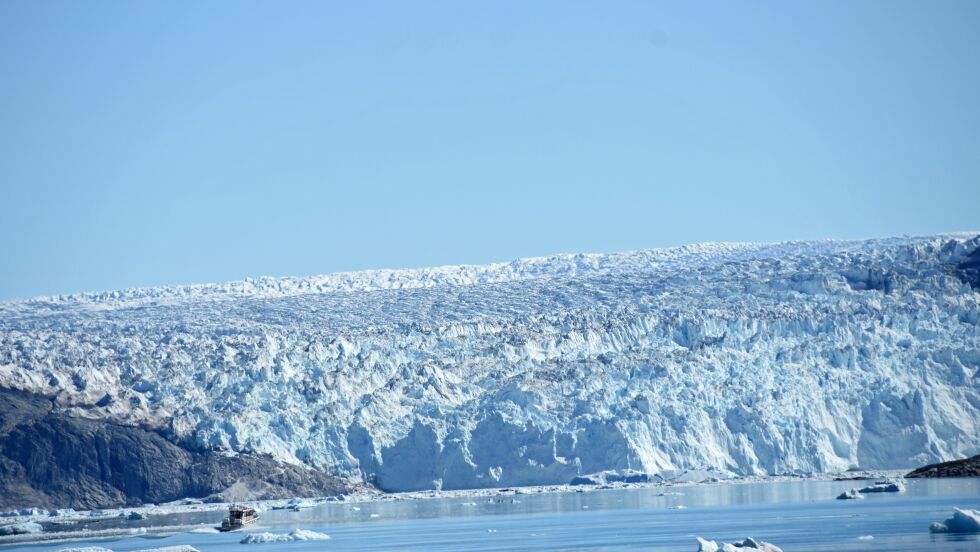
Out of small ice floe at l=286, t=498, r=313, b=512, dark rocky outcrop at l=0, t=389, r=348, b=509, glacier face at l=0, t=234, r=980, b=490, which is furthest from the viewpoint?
dark rocky outcrop at l=0, t=389, r=348, b=509

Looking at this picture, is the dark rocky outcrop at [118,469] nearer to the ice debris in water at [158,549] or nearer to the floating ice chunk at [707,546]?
the ice debris in water at [158,549]

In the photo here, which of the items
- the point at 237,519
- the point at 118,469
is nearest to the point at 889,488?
the point at 237,519

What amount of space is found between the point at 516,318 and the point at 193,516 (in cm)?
2365

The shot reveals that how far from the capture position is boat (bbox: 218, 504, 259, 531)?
4919 centimetres

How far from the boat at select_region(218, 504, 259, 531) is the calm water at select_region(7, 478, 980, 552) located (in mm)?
563

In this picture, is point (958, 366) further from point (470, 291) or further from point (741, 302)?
point (470, 291)

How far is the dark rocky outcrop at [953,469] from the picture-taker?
188 ft

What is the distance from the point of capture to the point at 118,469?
64375 mm

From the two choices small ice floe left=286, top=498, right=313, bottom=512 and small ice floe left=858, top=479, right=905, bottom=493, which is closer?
small ice floe left=858, top=479, right=905, bottom=493

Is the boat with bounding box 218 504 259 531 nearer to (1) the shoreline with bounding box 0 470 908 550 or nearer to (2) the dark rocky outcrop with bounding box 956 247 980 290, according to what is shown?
(1) the shoreline with bounding box 0 470 908 550

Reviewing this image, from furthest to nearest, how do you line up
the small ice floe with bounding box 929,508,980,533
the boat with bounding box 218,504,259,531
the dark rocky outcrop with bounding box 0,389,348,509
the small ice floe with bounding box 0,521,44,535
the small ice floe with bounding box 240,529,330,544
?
the dark rocky outcrop with bounding box 0,389,348,509, the small ice floe with bounding box 0,521,44,535, the boat with bounding box 218,504,259,531, the small ice floe with bounding box 240,529,330,544, the small ice floe with bounding box 929,508,980,533

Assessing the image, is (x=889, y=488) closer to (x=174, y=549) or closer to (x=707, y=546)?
(x=707, y=546)

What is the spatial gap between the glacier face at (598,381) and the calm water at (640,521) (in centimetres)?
279

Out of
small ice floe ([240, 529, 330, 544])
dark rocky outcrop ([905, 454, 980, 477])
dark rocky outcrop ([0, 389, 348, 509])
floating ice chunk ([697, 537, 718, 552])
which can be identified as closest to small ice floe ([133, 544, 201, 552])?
small ice floe ([240, 529, 330, 544])
